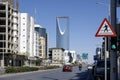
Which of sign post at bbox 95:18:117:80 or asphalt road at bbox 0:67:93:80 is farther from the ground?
sign post at bbox 95:18:117:80

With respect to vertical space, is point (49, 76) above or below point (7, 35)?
below

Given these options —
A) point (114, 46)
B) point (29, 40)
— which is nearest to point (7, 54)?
point (29, 40)

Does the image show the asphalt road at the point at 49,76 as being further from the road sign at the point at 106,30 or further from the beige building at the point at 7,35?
the beige building at the point at 7,35

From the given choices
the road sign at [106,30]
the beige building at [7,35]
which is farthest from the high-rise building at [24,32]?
the road sign at [106,30]

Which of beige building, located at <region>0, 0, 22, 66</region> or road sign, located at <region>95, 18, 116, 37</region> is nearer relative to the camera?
road sign, located at <region>95, 18, 116, 37</region>

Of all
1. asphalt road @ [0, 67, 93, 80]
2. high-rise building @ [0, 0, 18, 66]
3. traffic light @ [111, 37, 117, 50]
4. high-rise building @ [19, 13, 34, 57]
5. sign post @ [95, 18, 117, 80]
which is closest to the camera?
sign post @ [95, 18, 117, 80]

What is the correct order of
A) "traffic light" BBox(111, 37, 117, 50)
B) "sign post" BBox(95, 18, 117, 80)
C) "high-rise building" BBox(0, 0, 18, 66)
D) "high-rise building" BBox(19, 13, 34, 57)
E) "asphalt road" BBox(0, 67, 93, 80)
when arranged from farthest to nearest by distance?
1. "high-rise building" BBox(19, 13, 34, 57)
2. "high-rise building" BBox(0, 0, 18, 66)
3. "asphalt road" BBox(0, 67, 93, 80)
4. "traffic light" BBox(111, 37, 117, 50)
5. "sign post" BBox(95, 18, 117, 80)

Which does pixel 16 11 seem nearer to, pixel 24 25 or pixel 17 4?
pixel 17 4

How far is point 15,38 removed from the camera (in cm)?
12625

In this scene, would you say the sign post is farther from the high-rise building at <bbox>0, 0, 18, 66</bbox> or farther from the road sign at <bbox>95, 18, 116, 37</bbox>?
the high-rise building at <bbox>0, 0, 18, 66</bbox>

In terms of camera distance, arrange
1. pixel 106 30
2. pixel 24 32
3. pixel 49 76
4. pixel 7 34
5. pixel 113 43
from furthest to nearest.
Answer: pixel 24 32 < pixel 7 34 < pixel 49 76 < pixel 113 43 < pixel 106 30

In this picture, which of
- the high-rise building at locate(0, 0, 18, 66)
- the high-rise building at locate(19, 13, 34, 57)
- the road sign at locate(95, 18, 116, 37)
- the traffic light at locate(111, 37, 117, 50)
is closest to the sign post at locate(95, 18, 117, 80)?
the road sign at locate(95, 18, 116, 37)

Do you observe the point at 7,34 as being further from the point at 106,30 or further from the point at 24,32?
the point at 106,30

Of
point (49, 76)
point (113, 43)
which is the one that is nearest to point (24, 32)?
point (49, 76)
